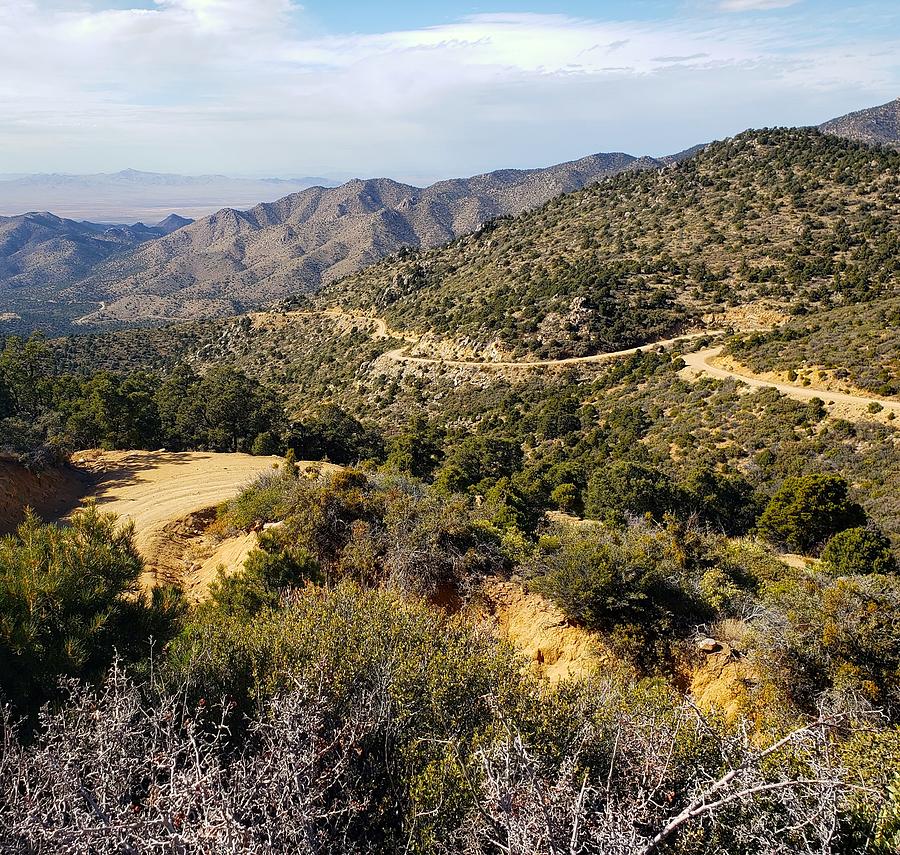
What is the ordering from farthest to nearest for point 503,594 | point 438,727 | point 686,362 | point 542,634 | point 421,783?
point 686,362, point 503,594, point 542,634, point 438,727, point 421,783

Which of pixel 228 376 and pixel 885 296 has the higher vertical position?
pixel 885 296

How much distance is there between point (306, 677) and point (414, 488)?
10071 mm

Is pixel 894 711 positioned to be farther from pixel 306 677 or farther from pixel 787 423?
pixel 787 423

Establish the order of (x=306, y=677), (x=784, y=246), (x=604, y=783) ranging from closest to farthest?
(x=604, y=783) < (x=306, y=677) < (x=784, y=246)

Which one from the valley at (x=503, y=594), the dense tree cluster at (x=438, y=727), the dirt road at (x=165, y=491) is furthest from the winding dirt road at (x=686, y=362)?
the dirt road at (x=165, y=491)

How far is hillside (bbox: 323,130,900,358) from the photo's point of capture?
4353 cm

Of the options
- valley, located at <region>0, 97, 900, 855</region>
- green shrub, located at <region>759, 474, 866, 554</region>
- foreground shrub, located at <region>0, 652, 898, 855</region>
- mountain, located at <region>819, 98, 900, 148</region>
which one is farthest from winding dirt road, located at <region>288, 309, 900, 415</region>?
mountain, located at <region>819, 98, 900, 148</region>

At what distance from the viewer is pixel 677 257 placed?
49500 mm

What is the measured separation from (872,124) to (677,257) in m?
102

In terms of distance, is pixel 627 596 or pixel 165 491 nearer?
pixel 627 596

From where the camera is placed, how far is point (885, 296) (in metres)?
36.0

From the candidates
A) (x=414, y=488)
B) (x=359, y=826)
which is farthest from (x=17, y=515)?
(x=359, y=826)

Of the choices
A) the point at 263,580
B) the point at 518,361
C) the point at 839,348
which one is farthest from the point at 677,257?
the point at 263,580

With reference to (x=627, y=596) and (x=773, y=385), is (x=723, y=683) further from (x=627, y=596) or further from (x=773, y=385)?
(x=773, y=385)
